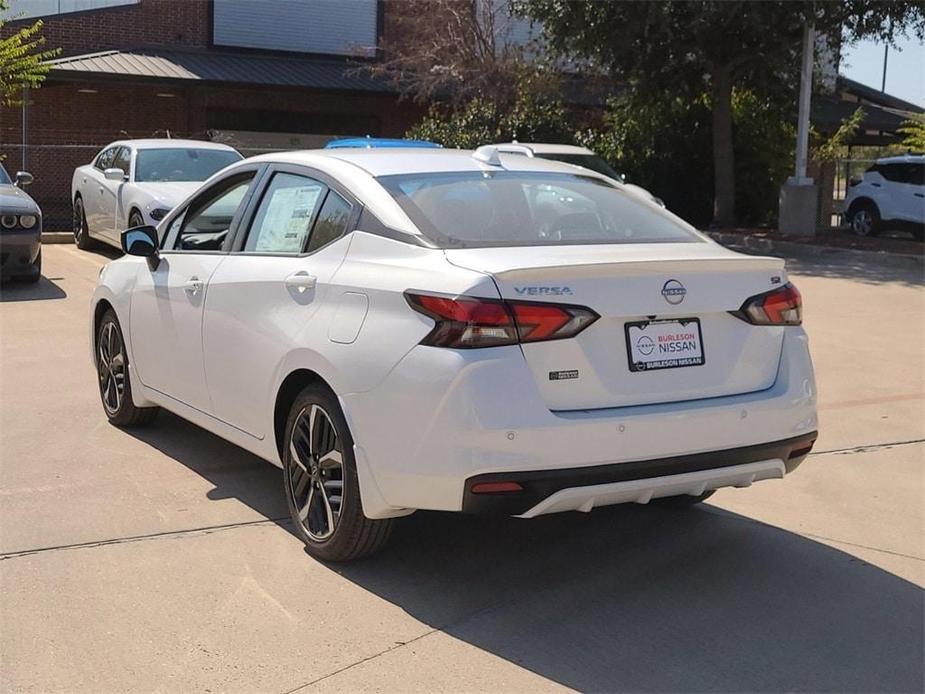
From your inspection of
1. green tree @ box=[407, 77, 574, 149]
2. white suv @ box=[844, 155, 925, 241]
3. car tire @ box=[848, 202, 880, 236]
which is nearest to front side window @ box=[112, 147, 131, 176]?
green tree @ box=[407, 77, 574, 149]

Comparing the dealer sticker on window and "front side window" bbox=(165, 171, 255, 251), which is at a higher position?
"front side window" bbox=(165, 171, 255, 251)

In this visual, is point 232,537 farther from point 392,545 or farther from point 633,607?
point 633,607

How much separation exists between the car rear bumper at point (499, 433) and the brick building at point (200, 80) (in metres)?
19.3

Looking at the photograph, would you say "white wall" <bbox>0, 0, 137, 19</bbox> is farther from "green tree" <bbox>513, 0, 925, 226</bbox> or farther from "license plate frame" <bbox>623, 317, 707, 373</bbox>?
"license plate frame" <bbox>623, 317, 707, 373</bbox>

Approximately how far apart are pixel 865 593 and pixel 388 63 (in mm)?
25147

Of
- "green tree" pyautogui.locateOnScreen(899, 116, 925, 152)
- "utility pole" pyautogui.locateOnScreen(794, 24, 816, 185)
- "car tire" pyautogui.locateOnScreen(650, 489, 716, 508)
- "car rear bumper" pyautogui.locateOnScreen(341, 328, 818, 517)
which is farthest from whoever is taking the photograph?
"green tree" pyautogui.locateOnScreen(899, 116, 925, 152)

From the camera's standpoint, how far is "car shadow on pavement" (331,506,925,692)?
3.93 meters

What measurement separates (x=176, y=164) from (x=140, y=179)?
603 millimetres

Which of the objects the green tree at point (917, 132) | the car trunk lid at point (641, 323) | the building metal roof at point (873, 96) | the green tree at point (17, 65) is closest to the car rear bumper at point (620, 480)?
the car trunk lid at point (641, 323)

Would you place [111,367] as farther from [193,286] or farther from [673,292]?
[673,292]

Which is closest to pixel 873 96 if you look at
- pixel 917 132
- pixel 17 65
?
pixel 917 132

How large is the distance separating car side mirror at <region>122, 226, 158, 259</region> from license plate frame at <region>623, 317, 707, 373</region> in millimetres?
3030

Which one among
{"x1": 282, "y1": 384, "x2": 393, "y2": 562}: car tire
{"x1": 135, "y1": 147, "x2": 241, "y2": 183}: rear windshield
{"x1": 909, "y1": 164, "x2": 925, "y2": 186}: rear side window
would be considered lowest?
{"x1": 282, "y1": 384, "x2": 393, "y2": 562}: car tire

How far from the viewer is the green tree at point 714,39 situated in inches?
790
